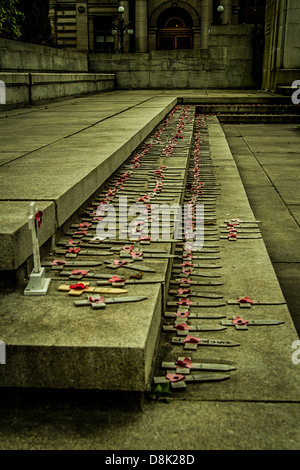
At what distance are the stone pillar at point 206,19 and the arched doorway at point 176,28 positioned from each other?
1.87m

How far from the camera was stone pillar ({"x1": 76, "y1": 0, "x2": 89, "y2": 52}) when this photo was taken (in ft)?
124

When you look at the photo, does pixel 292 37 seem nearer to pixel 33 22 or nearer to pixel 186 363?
pixel 33 22

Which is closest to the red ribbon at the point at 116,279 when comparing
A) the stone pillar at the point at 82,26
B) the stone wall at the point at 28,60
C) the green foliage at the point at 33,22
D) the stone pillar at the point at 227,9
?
the stone wall at the point at 28,60

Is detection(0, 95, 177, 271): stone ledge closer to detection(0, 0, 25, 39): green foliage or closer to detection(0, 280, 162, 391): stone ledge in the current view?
detection(0, 280, 162, 391): stone ledge

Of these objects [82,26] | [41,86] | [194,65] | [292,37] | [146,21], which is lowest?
[41,86]

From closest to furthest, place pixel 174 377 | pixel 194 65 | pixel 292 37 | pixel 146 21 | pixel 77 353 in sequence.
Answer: pixel 77 353 < pixel 174 377 < pixel 292 37 < pixel 194 65 < pixel 146 21

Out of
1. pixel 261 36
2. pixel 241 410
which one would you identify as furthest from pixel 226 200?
pixel 261 36

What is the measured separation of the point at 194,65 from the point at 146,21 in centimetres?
1746

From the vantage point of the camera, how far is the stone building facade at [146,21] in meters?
35.6

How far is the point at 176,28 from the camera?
37438 millimetres

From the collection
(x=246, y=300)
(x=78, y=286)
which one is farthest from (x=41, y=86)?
(x=78, y=286)

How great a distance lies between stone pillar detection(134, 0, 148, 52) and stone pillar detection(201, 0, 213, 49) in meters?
4.10

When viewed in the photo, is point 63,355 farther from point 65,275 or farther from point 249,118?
point 249,118

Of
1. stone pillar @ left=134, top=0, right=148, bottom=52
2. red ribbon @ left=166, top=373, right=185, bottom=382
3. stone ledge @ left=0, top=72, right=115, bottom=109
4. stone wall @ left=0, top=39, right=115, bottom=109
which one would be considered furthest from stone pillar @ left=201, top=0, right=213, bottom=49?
red ribbon @ left=166, top=373, right=185, bottom=382
